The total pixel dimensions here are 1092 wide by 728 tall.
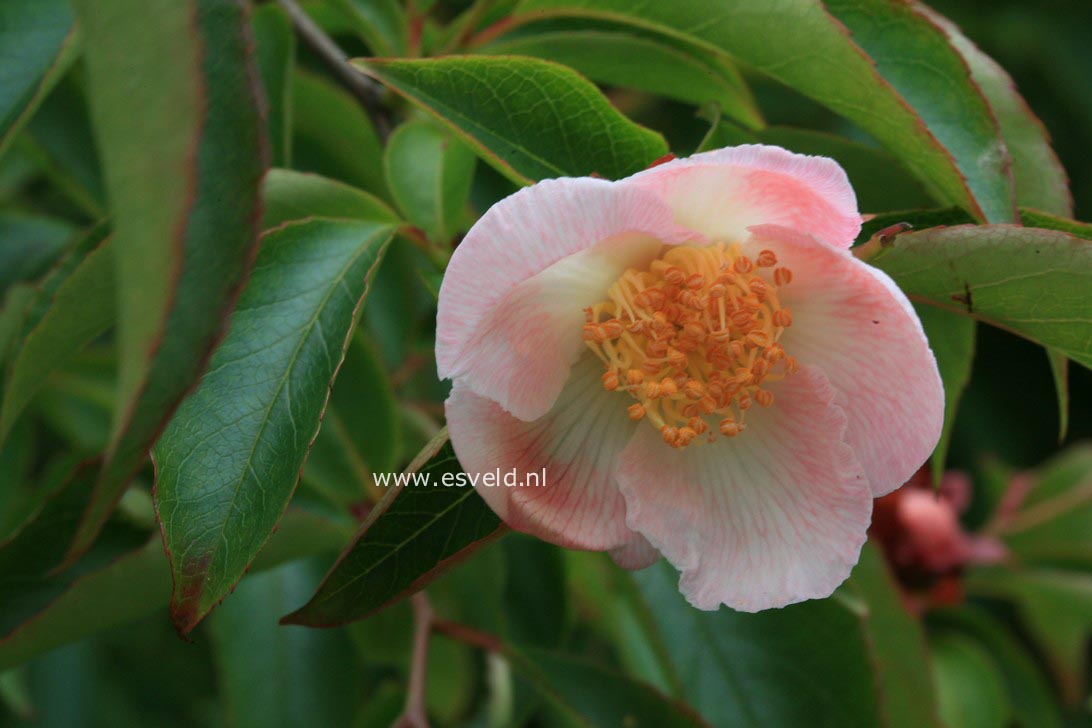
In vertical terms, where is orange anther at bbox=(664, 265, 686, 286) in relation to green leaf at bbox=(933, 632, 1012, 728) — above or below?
above

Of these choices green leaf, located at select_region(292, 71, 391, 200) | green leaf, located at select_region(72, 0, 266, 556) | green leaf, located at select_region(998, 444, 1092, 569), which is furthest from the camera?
green leaf, located at select_region(998, 444, 1092, 569)

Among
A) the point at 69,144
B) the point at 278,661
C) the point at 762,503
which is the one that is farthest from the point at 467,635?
the point at 69,144

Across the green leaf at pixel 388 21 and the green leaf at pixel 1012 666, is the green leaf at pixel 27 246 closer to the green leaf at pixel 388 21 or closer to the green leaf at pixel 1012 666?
the green leaf at pixel 388 21

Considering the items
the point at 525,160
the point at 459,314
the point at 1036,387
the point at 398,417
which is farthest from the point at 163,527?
the point at 1036,387

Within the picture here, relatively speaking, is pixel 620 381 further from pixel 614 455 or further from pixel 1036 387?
pixel 1036 387

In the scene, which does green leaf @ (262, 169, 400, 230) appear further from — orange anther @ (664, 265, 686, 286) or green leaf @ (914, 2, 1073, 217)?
green leaf @ (914, 2, 1073, 217)

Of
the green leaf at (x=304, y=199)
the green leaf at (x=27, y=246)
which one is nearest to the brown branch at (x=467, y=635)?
the green leaf at (x=304, y=199)

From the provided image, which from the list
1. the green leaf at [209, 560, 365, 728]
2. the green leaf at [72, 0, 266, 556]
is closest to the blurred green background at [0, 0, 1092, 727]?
the green leaf at [209, 560, 365, 728]
